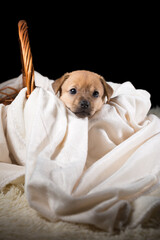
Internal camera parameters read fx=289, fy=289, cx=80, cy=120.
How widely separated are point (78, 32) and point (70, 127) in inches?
67.9

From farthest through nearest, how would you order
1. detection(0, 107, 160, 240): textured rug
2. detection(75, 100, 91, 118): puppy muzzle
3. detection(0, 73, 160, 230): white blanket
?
detection(75, 100, 91, 118): puppy muzzle < detection(0, 73, 160, 230): white blanket < detection(0, 107, 160, 240): textured rug

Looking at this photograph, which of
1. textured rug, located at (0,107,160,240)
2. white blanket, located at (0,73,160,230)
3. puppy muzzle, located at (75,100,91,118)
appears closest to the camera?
textured rug, located at (0,107,160,240)

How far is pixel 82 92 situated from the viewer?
2.08 metres

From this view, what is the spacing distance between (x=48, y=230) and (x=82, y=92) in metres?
1.03

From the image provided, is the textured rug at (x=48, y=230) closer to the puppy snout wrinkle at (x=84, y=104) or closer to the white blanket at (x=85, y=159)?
the white blanket at (x=85, y=159)

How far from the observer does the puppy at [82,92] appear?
1.95m

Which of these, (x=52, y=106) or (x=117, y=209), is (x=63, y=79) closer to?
(x=52, y=106)

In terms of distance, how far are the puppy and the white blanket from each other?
0.07 m

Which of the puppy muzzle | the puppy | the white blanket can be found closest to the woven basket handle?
the white blanket

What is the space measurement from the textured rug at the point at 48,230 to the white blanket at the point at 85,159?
4 cm

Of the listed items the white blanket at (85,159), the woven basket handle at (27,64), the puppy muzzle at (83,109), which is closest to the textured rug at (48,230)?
the white blanket at (85,159)

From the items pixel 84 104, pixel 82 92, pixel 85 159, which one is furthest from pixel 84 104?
pixel 85 159

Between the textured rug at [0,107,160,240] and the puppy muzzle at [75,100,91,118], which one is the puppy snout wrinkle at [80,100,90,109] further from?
the textured rug at [0,107,160,240]

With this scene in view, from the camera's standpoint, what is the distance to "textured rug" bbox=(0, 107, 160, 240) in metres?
1.31
